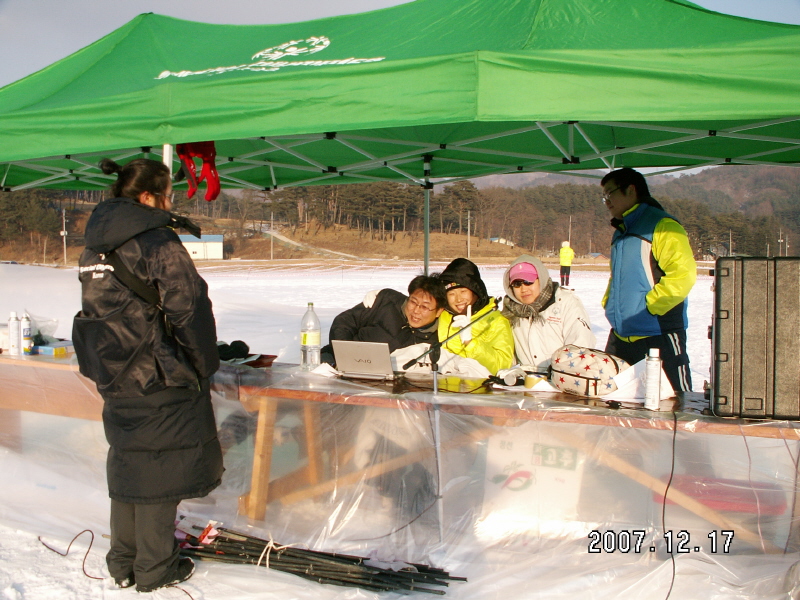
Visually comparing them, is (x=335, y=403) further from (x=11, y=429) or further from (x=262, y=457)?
(x=11, y=429)

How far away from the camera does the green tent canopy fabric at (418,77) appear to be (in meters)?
1.91

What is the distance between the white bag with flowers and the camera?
2361 mm

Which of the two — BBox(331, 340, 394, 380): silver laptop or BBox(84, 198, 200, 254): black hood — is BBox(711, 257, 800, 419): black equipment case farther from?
BBox(84, 198, 200, 254): black hood

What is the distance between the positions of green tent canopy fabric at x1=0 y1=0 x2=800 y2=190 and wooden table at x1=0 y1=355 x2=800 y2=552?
1001 millimetres

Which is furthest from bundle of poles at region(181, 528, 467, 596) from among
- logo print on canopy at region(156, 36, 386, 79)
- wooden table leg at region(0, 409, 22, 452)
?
logo print on canopy at region(156, 36, 386, 79)

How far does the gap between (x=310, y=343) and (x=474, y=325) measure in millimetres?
770

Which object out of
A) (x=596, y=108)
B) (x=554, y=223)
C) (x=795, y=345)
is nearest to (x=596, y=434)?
(x=795, y=345)

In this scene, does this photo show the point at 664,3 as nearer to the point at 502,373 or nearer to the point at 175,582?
the point at 502,373

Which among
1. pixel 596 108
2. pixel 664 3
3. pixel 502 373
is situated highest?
pixel 664 3

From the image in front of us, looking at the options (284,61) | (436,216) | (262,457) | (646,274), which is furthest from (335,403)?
(436,216)

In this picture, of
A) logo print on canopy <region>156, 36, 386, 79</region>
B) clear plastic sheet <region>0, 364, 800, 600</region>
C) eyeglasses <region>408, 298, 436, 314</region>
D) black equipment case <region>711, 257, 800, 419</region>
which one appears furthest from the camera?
eyeglasses <region>408, 298, 436, 314</region>

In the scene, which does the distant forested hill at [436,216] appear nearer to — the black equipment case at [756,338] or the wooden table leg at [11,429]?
the wooden table leg at [11,429]

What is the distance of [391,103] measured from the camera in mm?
2164

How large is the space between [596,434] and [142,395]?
161 cm
